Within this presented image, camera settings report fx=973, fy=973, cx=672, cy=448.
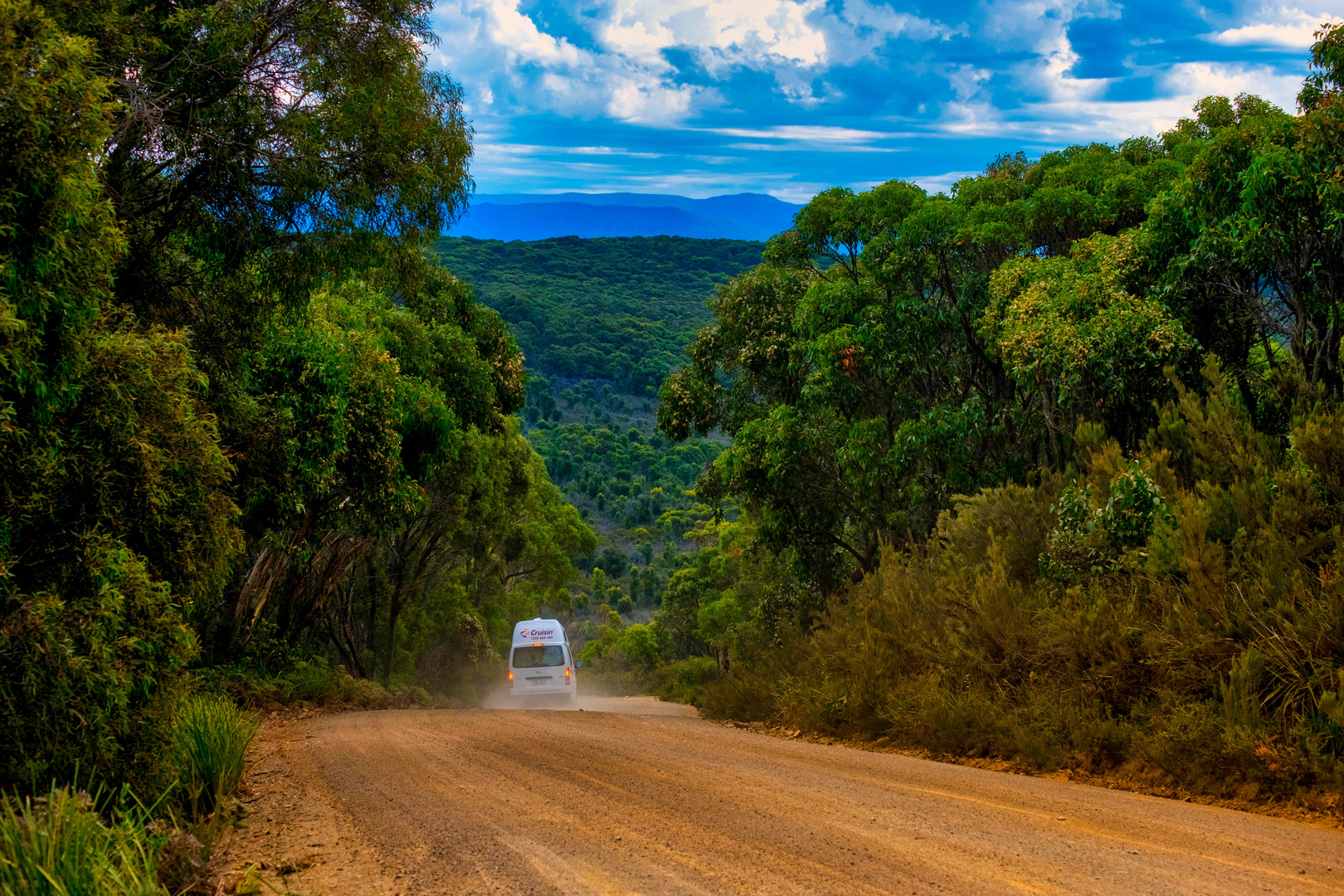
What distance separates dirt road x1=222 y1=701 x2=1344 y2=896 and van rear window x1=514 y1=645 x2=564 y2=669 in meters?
13.6

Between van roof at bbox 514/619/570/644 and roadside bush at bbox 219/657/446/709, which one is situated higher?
roadside bush at bbox 219/657/446/709

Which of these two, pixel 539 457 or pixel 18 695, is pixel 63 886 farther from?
pixel 539 457

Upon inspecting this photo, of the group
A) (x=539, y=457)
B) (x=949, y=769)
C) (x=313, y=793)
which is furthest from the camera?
(x=539, y=457)

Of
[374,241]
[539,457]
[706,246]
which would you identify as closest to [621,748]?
[374,241]

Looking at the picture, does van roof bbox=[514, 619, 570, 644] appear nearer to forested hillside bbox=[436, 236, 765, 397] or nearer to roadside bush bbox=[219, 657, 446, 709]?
roadside bush bbox=[219, 657, 446, 709]

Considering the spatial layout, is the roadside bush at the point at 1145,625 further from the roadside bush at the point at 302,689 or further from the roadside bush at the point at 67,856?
the roadside bush at the point at 302,689

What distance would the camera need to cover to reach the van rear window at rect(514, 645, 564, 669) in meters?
23.1

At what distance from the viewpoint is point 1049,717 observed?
8.87 m

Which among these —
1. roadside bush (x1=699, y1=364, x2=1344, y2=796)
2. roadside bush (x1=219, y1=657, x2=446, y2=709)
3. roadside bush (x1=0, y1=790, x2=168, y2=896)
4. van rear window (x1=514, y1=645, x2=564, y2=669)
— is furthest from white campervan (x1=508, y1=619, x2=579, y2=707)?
roadside bush (x1=0, y1=790, x2=168, y2=896)

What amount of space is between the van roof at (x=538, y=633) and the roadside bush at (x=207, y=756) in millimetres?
15380

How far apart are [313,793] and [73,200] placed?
4.89 m

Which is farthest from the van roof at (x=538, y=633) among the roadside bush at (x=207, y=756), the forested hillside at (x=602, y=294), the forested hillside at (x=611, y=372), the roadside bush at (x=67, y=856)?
the forested hillside at (x=602, y=294)

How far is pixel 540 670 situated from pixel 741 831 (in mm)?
17493

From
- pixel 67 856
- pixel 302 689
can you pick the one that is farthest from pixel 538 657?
pixel 67 856
